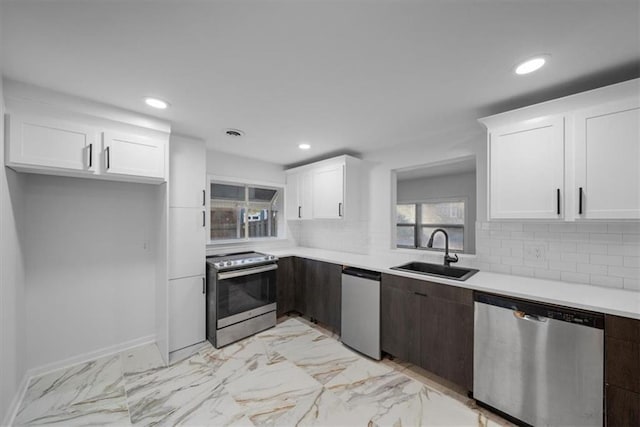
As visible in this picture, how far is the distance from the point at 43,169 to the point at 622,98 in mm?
4013

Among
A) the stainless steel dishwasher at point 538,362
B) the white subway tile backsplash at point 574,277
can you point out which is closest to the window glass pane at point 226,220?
the stainless steel dishwasher at point 538,362

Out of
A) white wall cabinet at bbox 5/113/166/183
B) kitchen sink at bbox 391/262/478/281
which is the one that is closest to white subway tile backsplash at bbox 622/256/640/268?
kitchen sink at bbox 391/262/478/281

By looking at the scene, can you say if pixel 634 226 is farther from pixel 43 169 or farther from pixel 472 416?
pixel 43 169

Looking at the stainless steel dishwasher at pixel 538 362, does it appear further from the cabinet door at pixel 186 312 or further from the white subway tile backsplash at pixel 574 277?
the cabinet door at pixel 186 312

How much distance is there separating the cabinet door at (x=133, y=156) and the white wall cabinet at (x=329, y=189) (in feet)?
6.42

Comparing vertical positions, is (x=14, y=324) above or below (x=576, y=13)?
below

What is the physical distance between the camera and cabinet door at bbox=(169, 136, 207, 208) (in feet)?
8.82

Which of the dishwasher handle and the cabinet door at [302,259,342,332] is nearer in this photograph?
the dishwasher handle

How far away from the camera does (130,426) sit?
1749 millimetres

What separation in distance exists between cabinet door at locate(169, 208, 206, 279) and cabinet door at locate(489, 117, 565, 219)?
292 cm

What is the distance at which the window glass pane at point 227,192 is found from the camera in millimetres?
3652

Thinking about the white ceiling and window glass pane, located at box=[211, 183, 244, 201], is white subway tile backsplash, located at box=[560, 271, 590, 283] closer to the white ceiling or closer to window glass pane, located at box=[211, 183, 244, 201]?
the white ceiling

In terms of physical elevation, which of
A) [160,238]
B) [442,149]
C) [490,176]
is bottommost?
[160,238]

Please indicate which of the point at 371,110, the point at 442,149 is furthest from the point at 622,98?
the point at 371,110
